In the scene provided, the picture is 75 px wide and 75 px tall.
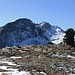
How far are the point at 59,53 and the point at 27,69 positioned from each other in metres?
15.1


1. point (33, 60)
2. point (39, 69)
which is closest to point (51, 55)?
point (33, 60)

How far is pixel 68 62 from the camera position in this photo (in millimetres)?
39125

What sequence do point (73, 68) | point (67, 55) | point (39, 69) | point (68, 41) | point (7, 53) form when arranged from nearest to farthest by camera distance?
1. point (39, 69)
2. point (73, 68)
3. point (67, 55)
4. point (7, 53)
5. point (68, 41)

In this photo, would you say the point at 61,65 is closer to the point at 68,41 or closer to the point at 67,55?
the point at 67,55

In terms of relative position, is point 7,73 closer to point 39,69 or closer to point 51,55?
point 39,69

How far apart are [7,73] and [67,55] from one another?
17.8 meters

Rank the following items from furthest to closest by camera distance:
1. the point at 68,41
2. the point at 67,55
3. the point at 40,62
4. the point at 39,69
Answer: the point at 68,41 < the point at 67,55 < the point at 40,62 < the point at 39,69

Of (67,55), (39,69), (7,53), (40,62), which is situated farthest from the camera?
(7,53)

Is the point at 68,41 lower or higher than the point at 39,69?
higher

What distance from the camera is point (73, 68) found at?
3481 cm

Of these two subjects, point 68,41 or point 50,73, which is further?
point 68,41

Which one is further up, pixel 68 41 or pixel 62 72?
pixel 68 41

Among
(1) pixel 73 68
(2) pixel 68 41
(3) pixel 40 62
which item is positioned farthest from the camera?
(2) pixel 68 41

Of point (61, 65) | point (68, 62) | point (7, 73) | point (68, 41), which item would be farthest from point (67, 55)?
point (7, 73)
